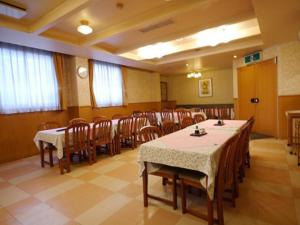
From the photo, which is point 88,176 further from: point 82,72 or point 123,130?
point 82,72

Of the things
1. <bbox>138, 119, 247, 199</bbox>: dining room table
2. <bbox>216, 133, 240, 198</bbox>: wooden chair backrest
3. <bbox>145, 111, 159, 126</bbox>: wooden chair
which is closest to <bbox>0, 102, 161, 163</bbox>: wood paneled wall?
<bbox>145, 111, 159, 126</bbox>: wooden chair

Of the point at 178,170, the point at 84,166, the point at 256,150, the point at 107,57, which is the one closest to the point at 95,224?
the point at 178,170

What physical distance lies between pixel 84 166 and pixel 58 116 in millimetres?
2139

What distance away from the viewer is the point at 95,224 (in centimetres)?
180

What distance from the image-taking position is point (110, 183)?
→ 2.68 m

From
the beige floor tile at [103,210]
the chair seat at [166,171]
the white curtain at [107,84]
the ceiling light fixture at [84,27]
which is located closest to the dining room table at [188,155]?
the chair seat at [166,171]

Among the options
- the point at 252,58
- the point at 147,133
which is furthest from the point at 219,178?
the point at 252,58

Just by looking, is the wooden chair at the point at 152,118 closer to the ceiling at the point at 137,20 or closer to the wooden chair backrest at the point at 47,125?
the ceiling at the point at 137,20

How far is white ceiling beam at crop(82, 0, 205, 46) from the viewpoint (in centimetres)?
267

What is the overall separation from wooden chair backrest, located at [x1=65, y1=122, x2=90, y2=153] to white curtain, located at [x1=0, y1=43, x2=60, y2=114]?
1804 millimetres

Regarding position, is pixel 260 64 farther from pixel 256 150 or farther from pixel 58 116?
pixel 58 116

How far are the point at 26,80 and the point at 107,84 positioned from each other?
95.6 inches

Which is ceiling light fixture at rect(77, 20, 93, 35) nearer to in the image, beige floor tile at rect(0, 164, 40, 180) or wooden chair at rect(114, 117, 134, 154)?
wooden chair at rect(114, 117, 134, 154)

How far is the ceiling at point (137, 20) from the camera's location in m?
2.69
